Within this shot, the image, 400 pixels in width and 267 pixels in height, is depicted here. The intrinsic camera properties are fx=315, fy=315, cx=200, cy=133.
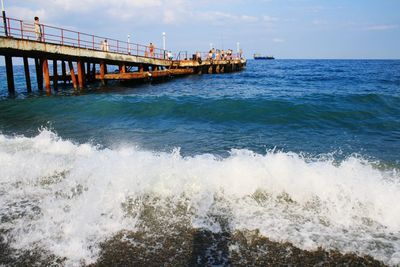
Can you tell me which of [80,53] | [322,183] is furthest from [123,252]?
[80,53]

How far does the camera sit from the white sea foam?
380 cm

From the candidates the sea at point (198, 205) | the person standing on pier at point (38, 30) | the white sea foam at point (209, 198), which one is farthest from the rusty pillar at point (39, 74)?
the white sea foam at point (209, 198)

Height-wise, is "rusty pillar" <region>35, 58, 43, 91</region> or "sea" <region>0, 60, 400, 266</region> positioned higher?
"rusty pillar" <region>35, 58, 43, 91</region>

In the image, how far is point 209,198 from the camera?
4.79 metres

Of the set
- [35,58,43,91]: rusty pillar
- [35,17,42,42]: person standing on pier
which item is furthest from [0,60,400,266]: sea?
[35,58,43,91]: rusty pillar

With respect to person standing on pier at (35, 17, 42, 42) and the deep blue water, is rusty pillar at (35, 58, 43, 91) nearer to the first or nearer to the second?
person standing on pier at (35, 17, 42, 42)

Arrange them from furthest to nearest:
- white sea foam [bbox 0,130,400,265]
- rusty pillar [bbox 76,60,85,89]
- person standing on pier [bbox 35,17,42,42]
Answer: rusty pillar [bbox 76,60,85,89]
person standing on pier [bbox 35,17,42,42]
white sea foam [bbox 0,130,400,265]

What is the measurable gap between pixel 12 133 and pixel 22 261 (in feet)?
25.6

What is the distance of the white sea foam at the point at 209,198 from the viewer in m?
3.80

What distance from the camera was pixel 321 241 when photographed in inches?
147

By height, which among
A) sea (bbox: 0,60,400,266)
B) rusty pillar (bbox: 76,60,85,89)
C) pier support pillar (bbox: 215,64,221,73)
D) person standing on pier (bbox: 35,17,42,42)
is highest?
person standing on pier (bbox: 35,17,42,42)

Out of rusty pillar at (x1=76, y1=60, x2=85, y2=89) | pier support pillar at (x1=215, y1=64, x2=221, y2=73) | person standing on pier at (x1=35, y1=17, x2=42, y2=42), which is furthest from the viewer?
pier support pillar at (x1=215, y1=64, x2=221, y2=73)

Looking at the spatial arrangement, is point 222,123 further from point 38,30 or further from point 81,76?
point 81,76

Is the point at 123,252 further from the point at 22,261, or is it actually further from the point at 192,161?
the point at 192,161
